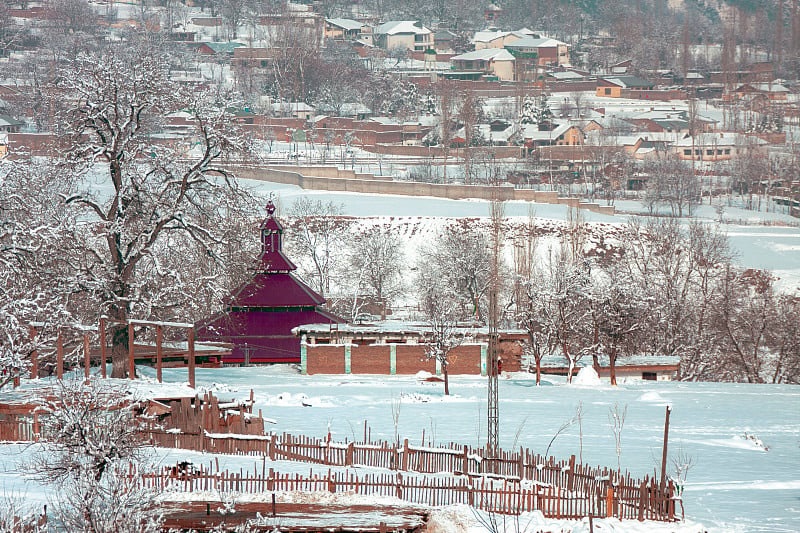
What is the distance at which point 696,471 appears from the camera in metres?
21.7

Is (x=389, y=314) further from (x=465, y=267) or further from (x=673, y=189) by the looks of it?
(x=673, y=189)

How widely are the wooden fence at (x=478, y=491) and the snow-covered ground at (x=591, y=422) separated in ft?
2.08

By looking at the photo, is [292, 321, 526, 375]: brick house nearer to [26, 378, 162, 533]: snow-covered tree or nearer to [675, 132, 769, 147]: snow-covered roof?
[26, 378, 162, 533]: snow-covered tree

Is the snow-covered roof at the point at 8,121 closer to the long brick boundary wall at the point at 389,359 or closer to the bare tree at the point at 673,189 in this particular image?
the bare tree at the point at 673,189

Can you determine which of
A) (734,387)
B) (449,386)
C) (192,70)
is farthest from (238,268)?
(192,70)

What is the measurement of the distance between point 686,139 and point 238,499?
78.3 m

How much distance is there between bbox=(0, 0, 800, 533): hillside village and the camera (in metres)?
17.9

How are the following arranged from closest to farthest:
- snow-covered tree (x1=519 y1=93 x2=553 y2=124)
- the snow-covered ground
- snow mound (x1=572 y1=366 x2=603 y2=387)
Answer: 1. the snow-covered ground
2. snow mound (x1=572 y1=366 x2=603 y2=387)
3. snow-covered tree (x1=519 y1=93 x2=553 y2=124)

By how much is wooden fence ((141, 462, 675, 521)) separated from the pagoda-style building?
15953mm

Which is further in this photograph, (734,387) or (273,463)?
(734,387)

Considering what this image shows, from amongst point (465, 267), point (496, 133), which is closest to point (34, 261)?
point (465, 267)

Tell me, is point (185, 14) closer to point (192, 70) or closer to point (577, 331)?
point (192, 70)

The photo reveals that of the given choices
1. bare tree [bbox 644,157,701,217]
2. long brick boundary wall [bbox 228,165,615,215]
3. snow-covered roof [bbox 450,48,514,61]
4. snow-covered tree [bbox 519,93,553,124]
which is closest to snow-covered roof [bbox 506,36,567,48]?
snow-covered roof [bbox 450,48,514,61]

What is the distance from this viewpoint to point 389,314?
49.4 metres
